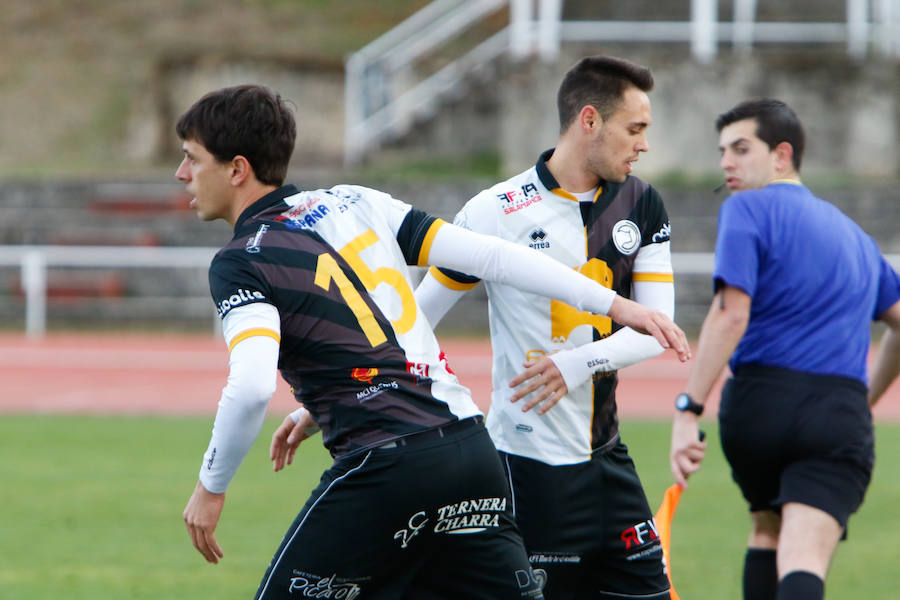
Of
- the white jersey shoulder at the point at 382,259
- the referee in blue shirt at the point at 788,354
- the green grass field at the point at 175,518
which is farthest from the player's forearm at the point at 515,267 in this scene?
the green grass field at the point at 175,518

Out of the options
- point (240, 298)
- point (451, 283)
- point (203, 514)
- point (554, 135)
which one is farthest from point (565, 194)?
point (554, 135)

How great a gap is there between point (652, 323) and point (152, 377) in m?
11.7

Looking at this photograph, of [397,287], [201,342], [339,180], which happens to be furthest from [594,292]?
[339,180]

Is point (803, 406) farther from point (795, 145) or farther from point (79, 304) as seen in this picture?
→ point (79, 304)

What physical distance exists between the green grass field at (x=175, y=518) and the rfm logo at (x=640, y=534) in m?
1.85

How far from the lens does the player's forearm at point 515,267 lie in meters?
3.69

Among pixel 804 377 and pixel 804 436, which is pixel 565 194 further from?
pixel 804 436

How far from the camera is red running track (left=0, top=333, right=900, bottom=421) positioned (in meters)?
12.7

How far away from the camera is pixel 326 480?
3.62m

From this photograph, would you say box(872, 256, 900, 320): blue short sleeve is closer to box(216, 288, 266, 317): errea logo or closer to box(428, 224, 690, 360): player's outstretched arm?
box(428, 224, 690, 360): player's outstretched arm

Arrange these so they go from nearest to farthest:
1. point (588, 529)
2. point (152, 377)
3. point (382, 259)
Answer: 1. point (382, 259)
2. point (588, 529)
3. point (152, 377)

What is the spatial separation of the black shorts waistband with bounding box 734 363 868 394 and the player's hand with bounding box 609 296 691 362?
A: 34.7 inches

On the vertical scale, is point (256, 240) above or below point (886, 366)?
above

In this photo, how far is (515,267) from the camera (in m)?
3.73
